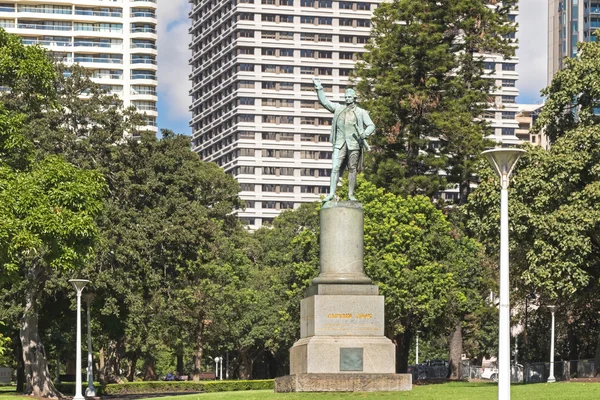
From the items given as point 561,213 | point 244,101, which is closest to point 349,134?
point 561,213

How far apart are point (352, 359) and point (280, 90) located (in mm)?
129862

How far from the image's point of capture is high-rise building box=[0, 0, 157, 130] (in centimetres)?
14650

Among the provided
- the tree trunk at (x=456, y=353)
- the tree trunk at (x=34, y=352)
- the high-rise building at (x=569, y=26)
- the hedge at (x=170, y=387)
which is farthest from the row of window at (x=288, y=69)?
the tree trunk at (x=34, y=352)

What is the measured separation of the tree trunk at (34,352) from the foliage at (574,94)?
2258 centimetres

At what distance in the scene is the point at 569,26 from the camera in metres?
153

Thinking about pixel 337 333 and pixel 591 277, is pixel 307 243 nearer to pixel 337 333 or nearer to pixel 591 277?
pixel 591 277

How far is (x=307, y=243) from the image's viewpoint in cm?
6203

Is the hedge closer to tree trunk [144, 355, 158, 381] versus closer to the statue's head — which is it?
tree trunk [144, 355, 158, 381]

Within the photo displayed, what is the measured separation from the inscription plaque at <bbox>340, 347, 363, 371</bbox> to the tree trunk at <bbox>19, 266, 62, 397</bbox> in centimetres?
2311

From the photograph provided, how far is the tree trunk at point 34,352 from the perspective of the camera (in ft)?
165

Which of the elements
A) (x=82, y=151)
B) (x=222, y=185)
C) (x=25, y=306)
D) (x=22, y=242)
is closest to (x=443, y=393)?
(x=22, y=242)

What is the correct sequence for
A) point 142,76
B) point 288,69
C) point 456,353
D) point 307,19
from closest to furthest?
point 456,353 < point 142,76 < point 288,69 < point 307,19

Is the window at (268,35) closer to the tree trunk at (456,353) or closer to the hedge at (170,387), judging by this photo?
the hedge at (170,387)

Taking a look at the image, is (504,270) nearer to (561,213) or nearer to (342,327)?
(342,327)
